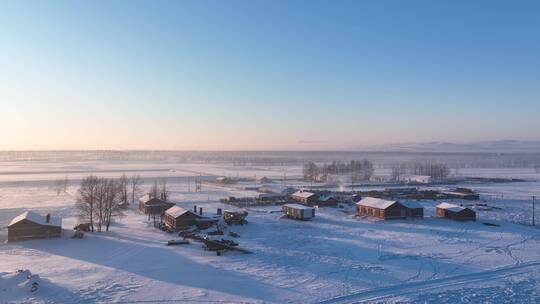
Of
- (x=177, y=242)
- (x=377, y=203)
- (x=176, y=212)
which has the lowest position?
(x=177, y=242)

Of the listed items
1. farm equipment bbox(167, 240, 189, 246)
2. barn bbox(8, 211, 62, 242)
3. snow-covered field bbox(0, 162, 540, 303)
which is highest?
barn bbox(8, 211, 62, 242)

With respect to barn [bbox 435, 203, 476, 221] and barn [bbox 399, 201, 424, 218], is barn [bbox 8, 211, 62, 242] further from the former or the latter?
barn [bbox 435, 203, 476, 221]

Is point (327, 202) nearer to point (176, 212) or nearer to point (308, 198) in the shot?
point (308, 198)

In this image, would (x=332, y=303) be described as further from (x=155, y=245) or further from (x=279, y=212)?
(x=279, y=212)

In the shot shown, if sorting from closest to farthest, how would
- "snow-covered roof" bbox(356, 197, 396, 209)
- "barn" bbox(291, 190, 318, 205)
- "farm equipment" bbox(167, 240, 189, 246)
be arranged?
"farm equipment" bbox(167, 240, 189, 246), "snow-covered roof" bbox(356, 197, 396, 209), "barn" bbox(291, 190, 318, 205)

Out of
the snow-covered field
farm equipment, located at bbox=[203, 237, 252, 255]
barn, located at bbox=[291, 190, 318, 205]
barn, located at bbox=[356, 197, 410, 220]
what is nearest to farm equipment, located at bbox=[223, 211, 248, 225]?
the snow-covered field

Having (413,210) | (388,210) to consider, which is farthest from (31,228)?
(413,210)

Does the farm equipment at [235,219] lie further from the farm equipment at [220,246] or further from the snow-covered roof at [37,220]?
the snow-covered roof at [37,220]
